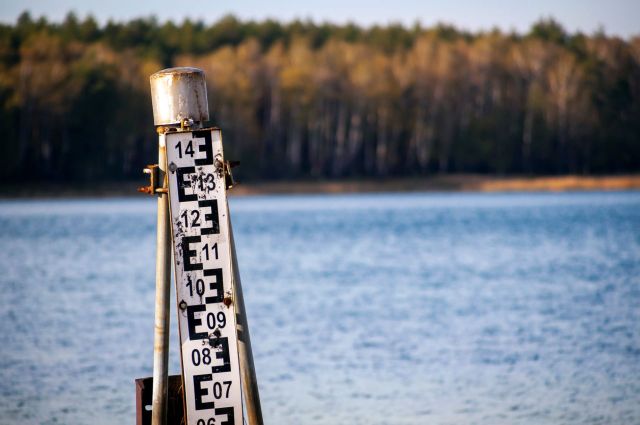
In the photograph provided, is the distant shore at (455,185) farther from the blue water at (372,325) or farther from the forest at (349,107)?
the blue water at (372,325)

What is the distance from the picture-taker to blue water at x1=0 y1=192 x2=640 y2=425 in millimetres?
11680

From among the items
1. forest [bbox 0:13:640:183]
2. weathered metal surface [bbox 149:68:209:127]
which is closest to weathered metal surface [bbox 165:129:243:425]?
weathered metal surface [bbox 149:68:209:127]

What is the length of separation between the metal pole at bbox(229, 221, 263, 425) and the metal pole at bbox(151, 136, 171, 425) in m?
0.38

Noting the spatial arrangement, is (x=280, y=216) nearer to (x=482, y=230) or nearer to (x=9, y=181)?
(x=482, y=230)

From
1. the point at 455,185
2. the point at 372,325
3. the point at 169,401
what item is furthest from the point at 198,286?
the point at 455,185

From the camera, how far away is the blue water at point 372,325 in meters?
11.7

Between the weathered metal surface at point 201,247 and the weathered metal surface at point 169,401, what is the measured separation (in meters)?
0.52

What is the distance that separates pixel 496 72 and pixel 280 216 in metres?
31.4

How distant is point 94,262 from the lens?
32.2 m

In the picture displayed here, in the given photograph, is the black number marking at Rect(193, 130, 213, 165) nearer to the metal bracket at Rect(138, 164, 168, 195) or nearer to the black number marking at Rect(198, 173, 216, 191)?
the black number marking at Rect(198, 173, 216, 191)

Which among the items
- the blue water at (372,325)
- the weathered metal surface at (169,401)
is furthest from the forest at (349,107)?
the weathered metal surface at (169,401)

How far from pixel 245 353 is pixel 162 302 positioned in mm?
565

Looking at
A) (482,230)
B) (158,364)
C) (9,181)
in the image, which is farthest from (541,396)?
(9,181)

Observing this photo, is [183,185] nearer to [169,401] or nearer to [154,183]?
[154,183]
